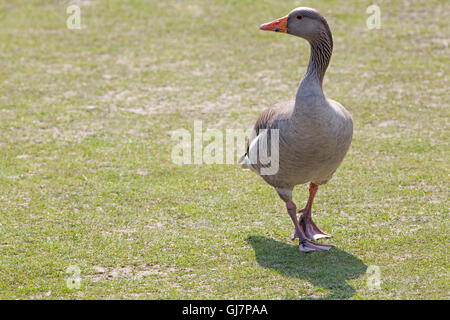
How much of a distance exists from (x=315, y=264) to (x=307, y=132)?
1.65m

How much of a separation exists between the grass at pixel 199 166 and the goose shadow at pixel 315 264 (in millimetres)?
26

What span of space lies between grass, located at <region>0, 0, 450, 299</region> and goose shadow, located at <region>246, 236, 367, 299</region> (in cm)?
3

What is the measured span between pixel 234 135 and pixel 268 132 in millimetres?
3976

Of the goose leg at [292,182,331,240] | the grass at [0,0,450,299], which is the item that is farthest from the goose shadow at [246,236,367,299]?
the goose leg at [292,182,331,240]

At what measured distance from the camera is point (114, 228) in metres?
8.41

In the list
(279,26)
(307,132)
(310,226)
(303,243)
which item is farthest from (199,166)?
(307,132)

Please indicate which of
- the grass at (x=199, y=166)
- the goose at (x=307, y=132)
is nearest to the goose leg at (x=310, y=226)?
the goose at (x=307, y=132)

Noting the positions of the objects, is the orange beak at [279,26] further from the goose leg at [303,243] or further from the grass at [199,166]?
the grass at [199,166]

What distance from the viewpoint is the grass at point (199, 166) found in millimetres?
7207

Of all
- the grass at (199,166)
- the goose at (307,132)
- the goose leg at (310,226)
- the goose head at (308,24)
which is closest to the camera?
the goose at (307,132)

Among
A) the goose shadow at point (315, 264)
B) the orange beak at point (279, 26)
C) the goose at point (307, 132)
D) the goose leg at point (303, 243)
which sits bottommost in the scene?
the goose shadow at point (315, 264)

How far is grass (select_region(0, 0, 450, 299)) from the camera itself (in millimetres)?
7207

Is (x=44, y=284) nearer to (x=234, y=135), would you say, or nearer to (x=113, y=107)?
(x=234, y=135)

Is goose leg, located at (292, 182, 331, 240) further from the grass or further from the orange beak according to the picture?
the orange beak
